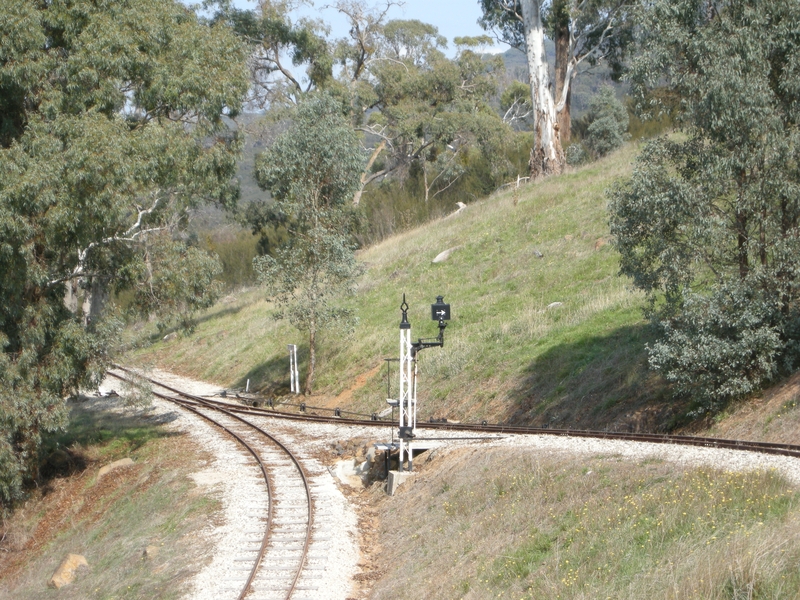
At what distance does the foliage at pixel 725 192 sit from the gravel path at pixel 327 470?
9.47 ft

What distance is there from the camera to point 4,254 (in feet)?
63.1

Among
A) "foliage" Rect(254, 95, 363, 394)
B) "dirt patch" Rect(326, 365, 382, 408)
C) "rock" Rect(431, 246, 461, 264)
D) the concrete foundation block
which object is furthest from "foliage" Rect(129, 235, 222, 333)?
"rock" Rect(431, 246, 461, 264)

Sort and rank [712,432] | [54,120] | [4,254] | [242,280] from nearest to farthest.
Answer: [712,432] < [4,254] < [54,120] < [242,280]

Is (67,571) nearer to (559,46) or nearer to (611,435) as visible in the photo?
(611,435)

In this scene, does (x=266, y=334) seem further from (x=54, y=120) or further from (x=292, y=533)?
(x=292, y=533)

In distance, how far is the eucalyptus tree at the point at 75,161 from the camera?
19453mm

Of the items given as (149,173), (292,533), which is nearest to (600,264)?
(149,173)

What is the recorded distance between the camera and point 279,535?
13.8 meters

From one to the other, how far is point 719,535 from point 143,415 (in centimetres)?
2334

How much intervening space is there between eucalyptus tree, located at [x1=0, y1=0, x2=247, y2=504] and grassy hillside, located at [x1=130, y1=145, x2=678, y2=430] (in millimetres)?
8975

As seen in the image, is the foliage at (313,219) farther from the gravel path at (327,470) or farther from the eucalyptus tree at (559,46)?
the eucalyptus tree at (559,46)

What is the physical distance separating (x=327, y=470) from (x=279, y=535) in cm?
451

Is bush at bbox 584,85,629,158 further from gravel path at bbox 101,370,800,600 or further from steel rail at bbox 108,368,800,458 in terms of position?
gravel path at bbox 101,370,800,600

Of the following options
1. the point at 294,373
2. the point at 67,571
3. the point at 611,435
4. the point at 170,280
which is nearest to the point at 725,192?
the point at 611,435
